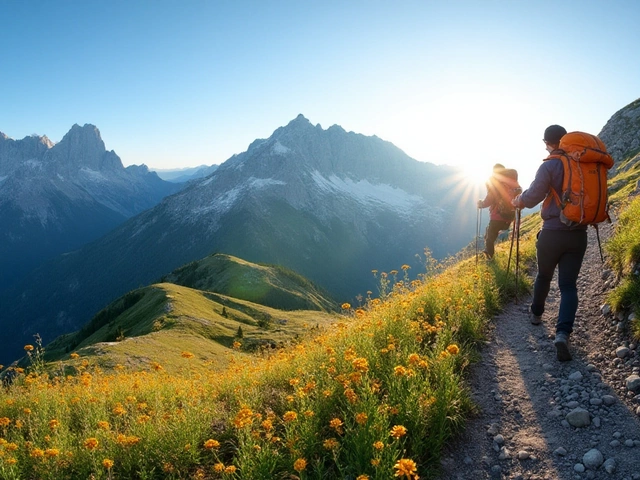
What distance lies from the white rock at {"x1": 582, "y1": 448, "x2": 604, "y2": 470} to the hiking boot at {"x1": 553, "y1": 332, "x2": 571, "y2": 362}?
2536 millimetres

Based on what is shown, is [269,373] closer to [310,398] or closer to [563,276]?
[310,398]

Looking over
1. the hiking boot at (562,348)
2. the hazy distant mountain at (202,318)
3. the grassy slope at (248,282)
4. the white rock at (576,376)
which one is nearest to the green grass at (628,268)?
the hiking boot at (562,348)

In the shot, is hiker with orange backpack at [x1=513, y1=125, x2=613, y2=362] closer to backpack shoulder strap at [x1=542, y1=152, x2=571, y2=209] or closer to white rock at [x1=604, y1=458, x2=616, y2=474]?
backpack shoulder strap at [x1=542, y1=152, x2=571, y2=209]

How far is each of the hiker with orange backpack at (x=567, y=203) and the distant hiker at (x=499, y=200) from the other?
254 inches

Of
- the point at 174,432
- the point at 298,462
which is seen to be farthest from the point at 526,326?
the point at 174,432

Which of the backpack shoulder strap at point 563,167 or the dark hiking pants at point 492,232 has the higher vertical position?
the backpack shoulder strap at point 563,167

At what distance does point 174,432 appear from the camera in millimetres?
5188

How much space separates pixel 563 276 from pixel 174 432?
741 centimetres

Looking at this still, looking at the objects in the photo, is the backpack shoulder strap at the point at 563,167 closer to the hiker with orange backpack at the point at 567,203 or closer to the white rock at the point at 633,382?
the hiker with orange backpack at the point at 567,203

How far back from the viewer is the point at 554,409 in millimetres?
5633

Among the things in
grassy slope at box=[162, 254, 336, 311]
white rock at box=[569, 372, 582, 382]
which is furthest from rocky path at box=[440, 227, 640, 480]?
grassy slope at box=[162, 254, 336, 311]

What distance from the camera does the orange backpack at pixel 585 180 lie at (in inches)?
268

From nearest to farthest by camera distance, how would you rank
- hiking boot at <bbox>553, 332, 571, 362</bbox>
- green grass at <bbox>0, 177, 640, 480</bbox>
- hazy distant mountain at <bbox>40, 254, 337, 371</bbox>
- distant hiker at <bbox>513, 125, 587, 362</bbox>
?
green grass at <bbox>0, 177, 640, 480</bbox>
hiking boot at <bbox>553, 332, 571, 362</bbox>
distant hiker at <bbox>513, 125, 587, 362</bbox>
hazy distant mountain at <bbox>40, 254, 337, 371</bbox>

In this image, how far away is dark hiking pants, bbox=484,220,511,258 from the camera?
48.6 feet
